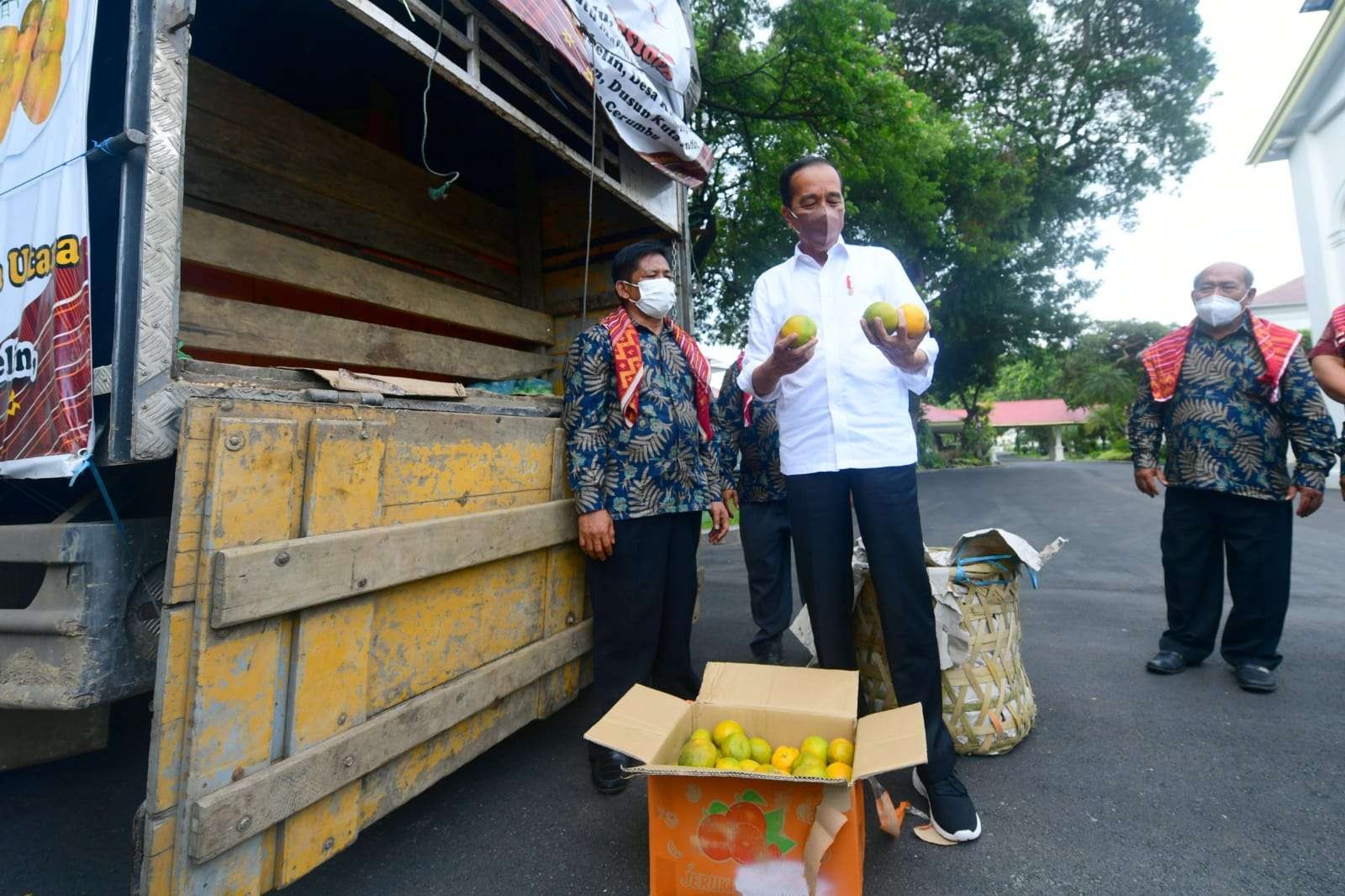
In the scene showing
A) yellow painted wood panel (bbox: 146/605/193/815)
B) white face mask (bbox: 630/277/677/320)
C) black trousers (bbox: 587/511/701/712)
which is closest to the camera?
yellow painted wood panel (bbox: 146/605/193/815)

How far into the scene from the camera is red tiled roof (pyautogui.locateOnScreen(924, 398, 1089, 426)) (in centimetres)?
4875

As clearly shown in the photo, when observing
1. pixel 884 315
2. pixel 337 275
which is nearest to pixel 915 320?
pixel 884 315

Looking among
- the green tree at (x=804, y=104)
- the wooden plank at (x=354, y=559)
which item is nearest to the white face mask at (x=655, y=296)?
the wooden plank at (x=354, y=559)

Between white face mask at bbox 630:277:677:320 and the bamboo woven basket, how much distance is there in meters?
1.34

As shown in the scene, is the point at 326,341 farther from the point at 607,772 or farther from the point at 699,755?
the point at 699,755

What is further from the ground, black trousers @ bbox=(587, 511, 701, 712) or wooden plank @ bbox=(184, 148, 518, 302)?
wooden plank @ bbox=(184, 148, 518, 302)

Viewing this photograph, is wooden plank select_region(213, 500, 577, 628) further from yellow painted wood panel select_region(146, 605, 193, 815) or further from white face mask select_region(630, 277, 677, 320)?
white face mask select_region(630, 277, 677, 320)

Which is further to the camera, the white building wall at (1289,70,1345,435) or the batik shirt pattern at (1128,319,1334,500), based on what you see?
the white building wall at (1289,70,1345,435)

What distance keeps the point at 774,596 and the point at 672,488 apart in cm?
126

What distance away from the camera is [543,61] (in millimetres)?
2988

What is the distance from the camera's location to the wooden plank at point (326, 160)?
10.3 feet

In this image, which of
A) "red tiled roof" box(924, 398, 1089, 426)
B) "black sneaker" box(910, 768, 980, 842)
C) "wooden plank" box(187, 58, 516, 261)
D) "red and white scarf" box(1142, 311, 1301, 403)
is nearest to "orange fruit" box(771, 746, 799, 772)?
"black sneaker" box(910, 768, 980, 842)

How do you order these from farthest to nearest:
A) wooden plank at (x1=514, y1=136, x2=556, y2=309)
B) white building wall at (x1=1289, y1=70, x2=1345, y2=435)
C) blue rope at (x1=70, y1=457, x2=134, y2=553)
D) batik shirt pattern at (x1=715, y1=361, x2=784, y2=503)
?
Answer: white building wall at (x1=1289, y1=70, x2=1345, y2=435) → wooden plank at (x1=514, y1=136, x2=556, y2=309) → batik shirt pattern at (x1=715, y1=361, x2=784, y2=503) → blue rope at (x1=70, y1=457, x2=134, y2=553)

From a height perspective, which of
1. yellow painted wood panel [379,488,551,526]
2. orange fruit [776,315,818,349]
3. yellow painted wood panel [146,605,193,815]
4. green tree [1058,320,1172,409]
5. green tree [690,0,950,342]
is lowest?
yellow painted wood panel [146,605,193,815]
